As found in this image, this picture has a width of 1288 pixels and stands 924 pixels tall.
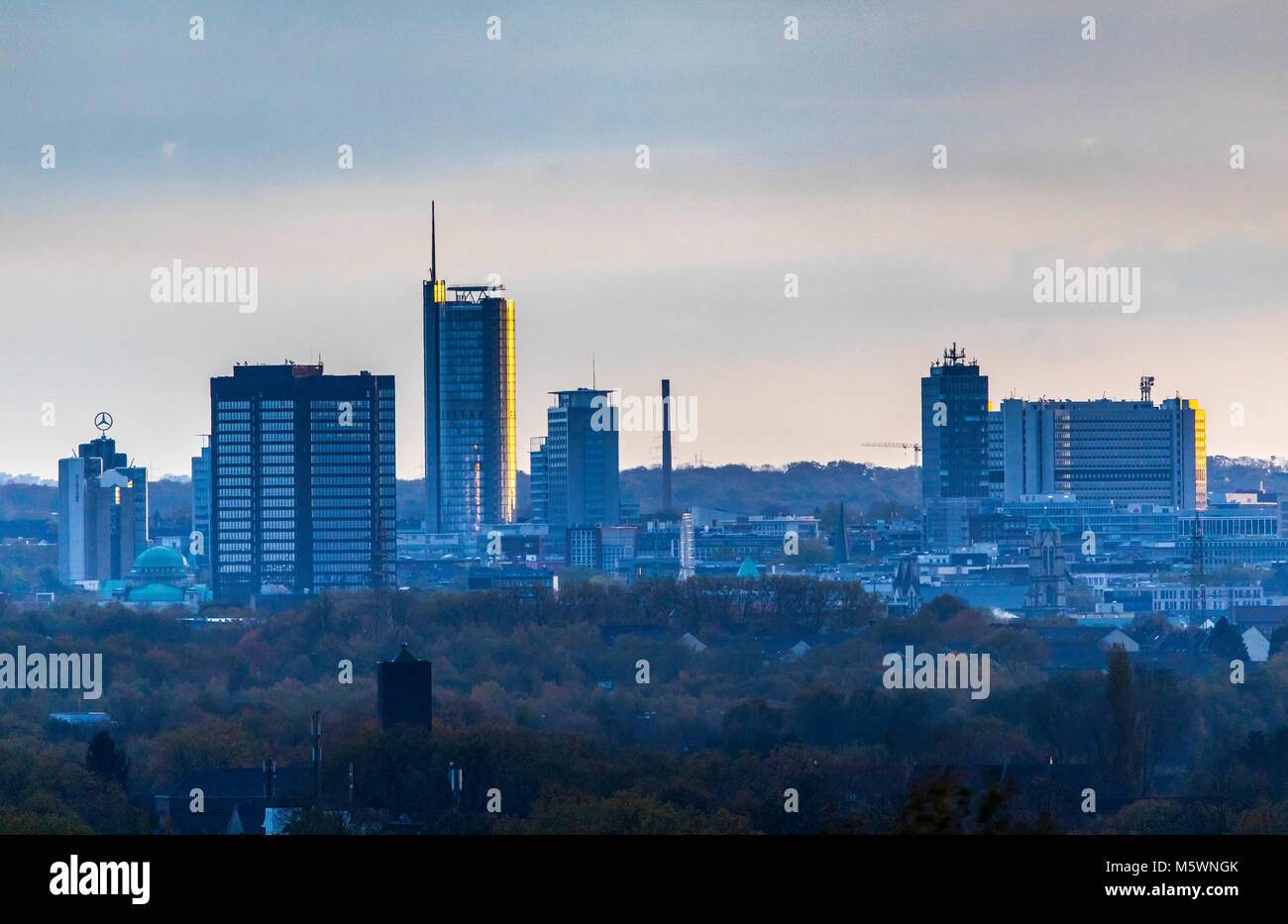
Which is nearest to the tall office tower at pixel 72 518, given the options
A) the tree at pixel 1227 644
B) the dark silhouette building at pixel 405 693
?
the tree at pixel 1227 644

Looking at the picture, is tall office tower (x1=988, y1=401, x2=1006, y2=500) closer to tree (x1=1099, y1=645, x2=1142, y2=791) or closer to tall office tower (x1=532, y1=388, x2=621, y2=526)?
tall office tower (x1=532, y1=388, x2=621, y2=526)

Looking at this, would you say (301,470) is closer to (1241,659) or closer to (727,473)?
(1241,659)

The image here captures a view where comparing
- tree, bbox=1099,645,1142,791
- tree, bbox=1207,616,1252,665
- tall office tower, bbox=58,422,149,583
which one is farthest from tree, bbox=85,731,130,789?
tall office tower, bbox=58,422,149,583

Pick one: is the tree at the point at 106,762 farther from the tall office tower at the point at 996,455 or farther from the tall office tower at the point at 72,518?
the tall office tower at the point at 996,455

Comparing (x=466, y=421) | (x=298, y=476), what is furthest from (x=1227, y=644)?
(x=466, y=421)

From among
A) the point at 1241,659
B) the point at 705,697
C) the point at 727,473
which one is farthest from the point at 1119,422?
the point at 705,697
